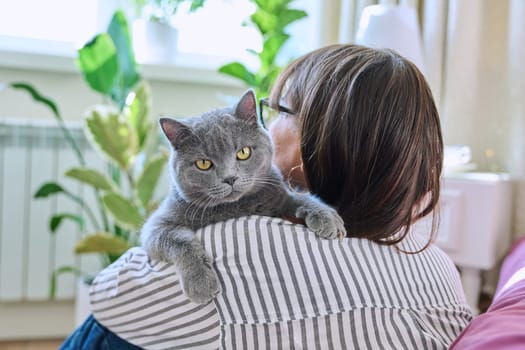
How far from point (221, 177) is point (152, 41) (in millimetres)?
1462

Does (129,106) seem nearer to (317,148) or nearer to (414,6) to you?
(414,6)

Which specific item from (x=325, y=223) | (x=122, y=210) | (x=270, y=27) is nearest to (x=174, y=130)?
(x=325, y=223)

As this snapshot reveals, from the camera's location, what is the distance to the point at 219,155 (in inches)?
36.1

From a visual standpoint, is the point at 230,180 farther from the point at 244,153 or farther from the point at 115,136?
the point at 115,136

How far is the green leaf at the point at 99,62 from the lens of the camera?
181cm

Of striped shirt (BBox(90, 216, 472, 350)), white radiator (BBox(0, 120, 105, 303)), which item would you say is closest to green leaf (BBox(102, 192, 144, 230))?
white radiator (BBox(0, 120, 105, 303))

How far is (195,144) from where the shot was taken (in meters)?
0.93

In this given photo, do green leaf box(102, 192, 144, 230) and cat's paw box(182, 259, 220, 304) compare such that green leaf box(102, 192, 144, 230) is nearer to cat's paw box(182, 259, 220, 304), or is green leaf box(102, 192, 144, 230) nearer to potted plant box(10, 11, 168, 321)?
potted plant box(10, 11, 168, 321)

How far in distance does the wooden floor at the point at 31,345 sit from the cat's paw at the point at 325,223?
1664 millimetres

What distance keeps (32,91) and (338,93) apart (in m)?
1.30

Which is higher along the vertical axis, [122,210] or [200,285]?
[200,285]

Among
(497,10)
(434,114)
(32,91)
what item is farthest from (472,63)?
(32,91)

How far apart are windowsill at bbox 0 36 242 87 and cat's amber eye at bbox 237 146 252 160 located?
1.44 metres

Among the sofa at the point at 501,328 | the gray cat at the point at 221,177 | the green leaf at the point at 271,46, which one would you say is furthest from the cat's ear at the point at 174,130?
the green leaf at the point at 271,46
